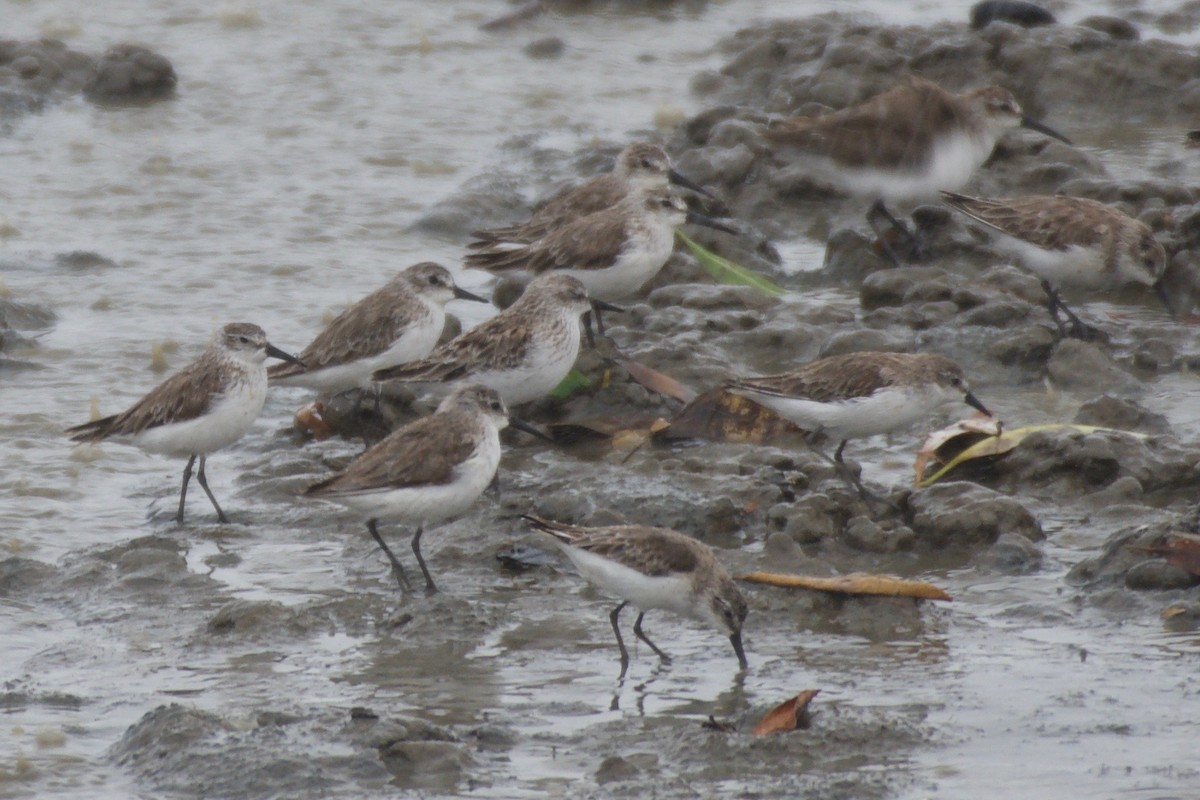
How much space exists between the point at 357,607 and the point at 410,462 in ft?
2.30

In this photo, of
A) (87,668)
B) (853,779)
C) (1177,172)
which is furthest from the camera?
(1177,172)

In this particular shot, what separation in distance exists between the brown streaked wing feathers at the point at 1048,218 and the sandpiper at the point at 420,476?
420 cm

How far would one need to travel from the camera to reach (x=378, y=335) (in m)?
10.0

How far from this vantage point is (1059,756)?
6.04 meters

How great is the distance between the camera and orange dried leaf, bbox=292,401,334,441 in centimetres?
1023

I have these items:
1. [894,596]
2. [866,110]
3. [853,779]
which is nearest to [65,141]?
[866,110]

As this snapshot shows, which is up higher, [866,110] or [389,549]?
[866,110]

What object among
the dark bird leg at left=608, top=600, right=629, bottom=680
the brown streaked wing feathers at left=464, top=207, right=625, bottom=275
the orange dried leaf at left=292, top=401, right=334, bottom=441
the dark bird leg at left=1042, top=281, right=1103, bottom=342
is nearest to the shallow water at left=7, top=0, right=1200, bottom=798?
the dark bird leg at left=608, top=600, right=629, bottom=680

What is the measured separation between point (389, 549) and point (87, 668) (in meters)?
1.70

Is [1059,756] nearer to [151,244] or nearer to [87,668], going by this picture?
[87,668]

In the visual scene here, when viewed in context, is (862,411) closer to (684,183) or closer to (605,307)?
(605,307)

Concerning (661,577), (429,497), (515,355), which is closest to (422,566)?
(429,497)

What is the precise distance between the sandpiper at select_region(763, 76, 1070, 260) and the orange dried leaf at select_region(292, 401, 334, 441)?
4070 millimetres

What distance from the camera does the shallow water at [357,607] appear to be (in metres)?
6.16
